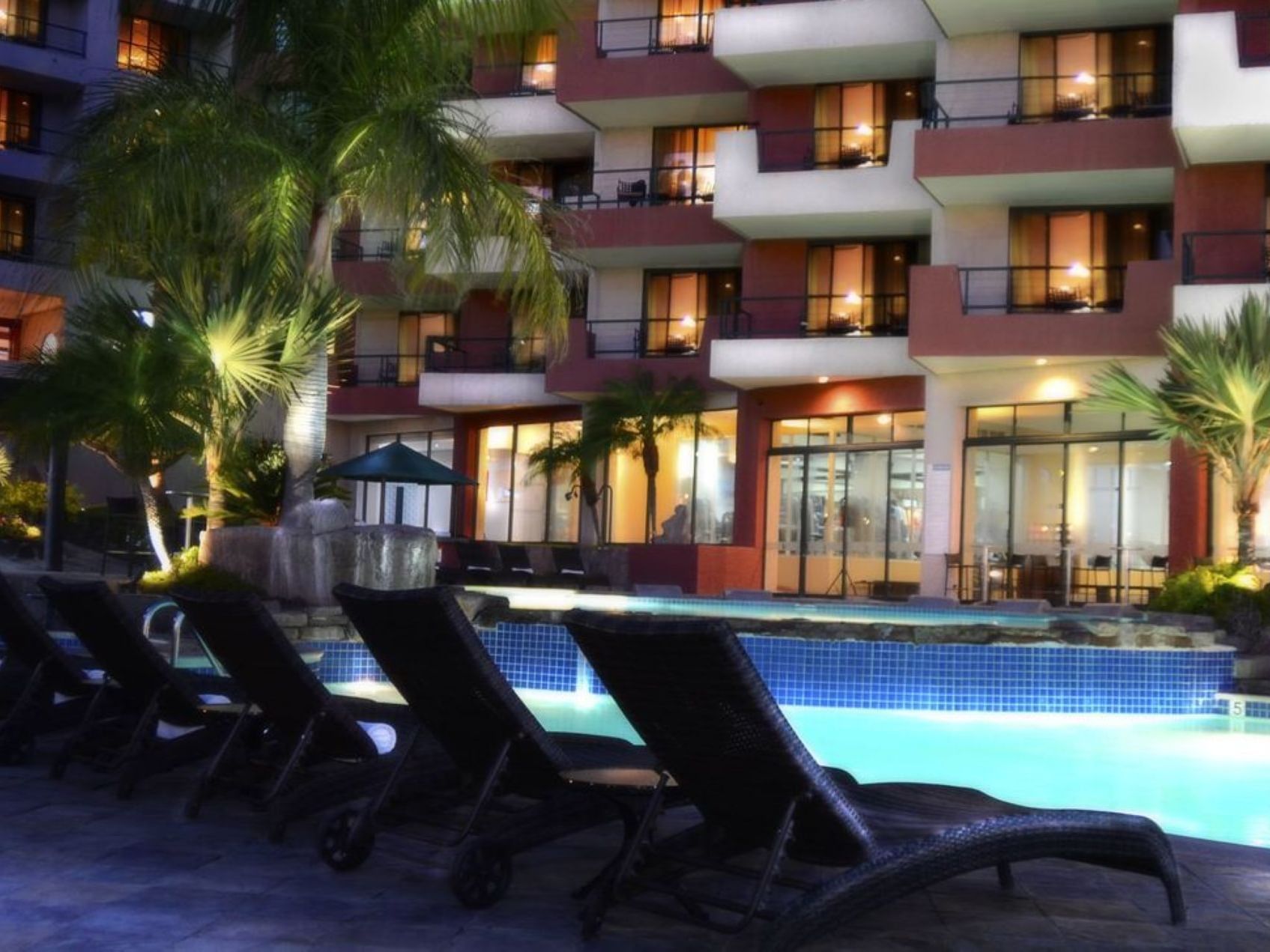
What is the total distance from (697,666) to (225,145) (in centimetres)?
1208

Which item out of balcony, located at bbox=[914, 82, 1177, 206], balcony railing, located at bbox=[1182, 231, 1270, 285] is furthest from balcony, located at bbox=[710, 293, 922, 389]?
balcony railing, located at bbox=[1182, 231, 1270, 285]

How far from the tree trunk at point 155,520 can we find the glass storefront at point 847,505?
Answer: 1343cm

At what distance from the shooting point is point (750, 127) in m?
28.2

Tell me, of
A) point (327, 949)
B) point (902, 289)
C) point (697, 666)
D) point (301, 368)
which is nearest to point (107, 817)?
point (327, 949)

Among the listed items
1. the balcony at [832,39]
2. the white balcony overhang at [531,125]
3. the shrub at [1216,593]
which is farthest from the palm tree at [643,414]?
the shrub at [1216,593]

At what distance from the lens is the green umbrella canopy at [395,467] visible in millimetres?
20734

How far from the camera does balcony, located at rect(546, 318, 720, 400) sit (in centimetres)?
2759

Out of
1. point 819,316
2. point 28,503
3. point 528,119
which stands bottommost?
point 28,503

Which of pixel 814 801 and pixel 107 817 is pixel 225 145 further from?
pixel 814 801

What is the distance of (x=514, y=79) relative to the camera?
31922 millimetres

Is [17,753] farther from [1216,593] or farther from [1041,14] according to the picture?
[1041,14]

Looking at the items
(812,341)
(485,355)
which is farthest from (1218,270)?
(485,355)

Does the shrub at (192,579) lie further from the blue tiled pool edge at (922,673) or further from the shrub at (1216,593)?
the shrub at (1216,593)

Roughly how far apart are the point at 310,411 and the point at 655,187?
15.6 metres
